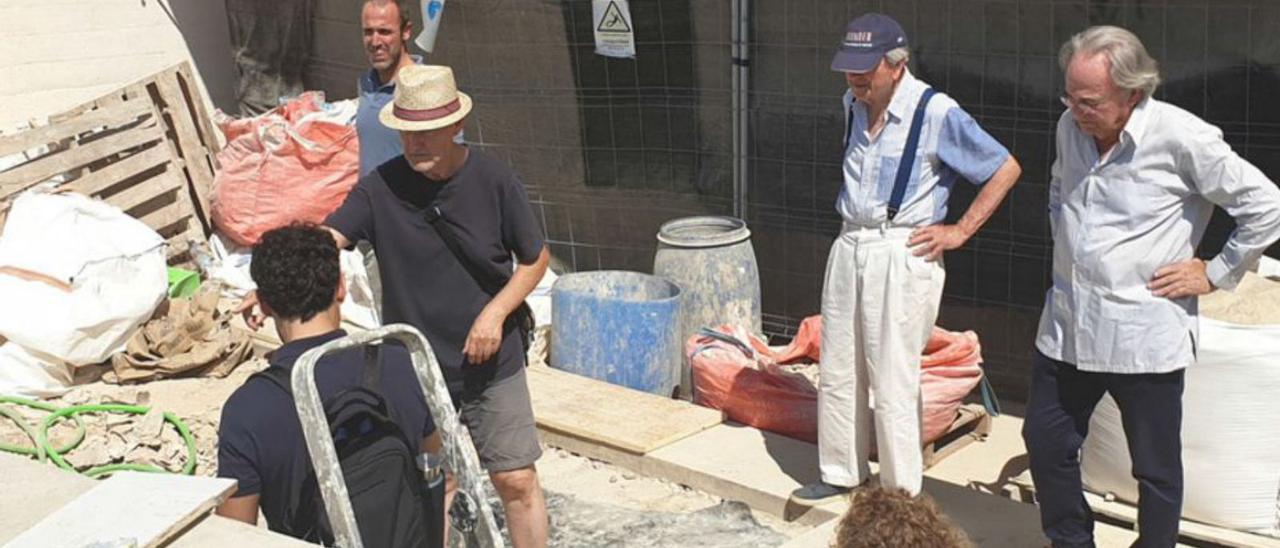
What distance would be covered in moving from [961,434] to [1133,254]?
79.2 inches

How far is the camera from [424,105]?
15.1 ft

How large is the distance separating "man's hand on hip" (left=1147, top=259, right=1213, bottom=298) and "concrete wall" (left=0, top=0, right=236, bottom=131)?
7.32 metres

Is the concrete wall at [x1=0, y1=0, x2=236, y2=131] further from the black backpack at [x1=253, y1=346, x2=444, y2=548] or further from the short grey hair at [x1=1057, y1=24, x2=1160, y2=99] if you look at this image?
the short grey hair at [x1=1057, y1=24, x2=1160, y2=99]

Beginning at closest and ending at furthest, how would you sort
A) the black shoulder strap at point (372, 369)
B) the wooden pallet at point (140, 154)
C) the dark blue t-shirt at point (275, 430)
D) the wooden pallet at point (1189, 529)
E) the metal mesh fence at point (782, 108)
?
the dark blue t-shirt at point (275, 430), the black shoulder strap at point (372, 369), the wooden pallet at point (1189, 529), the metal mesh fence at point (782, 108), the wooden pallet at point (140, 154)

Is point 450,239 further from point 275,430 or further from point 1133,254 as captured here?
point 1133,254

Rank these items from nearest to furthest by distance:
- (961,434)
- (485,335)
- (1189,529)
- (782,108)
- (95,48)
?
1. (485,335)
2. (1189,529)
3. (961,434)
4. (782,108)
5. (95,48)

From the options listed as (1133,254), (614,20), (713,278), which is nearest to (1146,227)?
(1133,254)

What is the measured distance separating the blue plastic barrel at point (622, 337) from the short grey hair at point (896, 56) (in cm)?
218

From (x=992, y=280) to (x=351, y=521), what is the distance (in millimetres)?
4174

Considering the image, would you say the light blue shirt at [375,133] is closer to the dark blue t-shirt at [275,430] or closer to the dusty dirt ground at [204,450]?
the dusty dirt ground at [204,450]

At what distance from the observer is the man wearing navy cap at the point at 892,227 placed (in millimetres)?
5070

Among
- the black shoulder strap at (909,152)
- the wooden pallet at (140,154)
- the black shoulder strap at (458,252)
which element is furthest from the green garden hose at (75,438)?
the black shoulder strap at (909,152)

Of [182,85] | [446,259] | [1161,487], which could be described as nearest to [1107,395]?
[1161,487]

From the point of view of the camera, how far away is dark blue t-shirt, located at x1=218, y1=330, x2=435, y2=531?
11.0 feet
